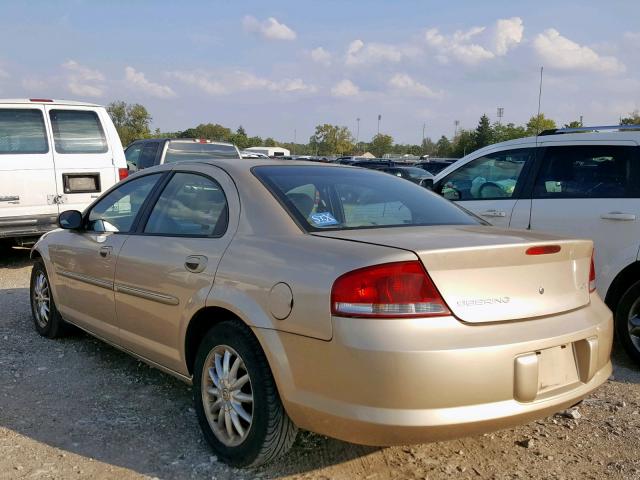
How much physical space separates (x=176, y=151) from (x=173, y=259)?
9001 mm

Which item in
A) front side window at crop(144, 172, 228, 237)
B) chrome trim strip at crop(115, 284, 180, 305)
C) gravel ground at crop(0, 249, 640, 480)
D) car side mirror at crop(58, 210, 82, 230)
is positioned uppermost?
front side window at crop(144, 172, 228, 237)

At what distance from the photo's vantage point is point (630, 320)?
15.3ft

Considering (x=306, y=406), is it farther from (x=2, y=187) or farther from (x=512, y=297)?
(x=2, y=187)

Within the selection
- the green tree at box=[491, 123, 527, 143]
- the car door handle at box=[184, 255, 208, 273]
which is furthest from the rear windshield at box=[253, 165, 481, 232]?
the green tree at box=[491, 123, 527, 143]

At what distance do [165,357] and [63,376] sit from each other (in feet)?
4.08

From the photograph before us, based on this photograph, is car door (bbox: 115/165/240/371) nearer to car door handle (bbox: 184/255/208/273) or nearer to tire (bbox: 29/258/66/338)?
car door handle (bbox: 184/255/208/273)

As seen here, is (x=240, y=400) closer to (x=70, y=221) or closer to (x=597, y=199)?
(x=70, y=221)

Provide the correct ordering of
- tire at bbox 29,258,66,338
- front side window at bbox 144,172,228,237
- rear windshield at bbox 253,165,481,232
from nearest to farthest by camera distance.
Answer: rear windshield at bbox 253,165,481,232 → front side window at bbox 144,172,228,237 → tire at bbox 29,258,66,338

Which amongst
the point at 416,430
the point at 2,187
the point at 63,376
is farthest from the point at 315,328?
the point at 2,187

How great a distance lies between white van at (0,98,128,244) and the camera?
782 centimetres

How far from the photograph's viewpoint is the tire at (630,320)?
4.62 m

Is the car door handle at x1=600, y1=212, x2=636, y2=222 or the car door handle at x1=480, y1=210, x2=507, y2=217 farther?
the car door handle at x1=480, y1=210, x2=507, y2=217

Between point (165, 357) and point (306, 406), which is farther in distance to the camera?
point (165, 357)

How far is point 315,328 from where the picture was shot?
2607 millimetres
